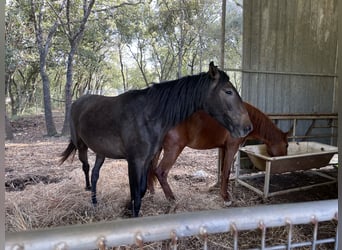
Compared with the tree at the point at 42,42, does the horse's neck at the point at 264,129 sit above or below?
below

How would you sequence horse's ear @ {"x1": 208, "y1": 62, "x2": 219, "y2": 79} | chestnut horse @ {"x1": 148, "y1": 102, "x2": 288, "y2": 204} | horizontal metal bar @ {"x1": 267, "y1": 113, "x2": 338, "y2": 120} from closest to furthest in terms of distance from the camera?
horse's ear @ {"x1": 208, "y1": 62, "x2": 219, "y2": 79}
chestnut horse @ {"x1": 148, "y1": 102, "x2": 288, "y2": 204}
horizontal metal bar @ {"x1": 267, "y1": 113, "x2": 338, "y2": 120}

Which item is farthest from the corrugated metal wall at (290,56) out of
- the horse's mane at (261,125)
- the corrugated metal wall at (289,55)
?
the horse's mane at (261,125)

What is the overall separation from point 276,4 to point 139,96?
9.57 ft

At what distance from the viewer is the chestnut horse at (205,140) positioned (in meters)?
2.86

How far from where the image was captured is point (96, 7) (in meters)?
8.11

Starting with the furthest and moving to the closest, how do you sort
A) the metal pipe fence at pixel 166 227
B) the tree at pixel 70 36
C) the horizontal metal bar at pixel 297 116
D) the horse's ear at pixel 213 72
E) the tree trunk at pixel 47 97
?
1. the tree at pixel 70 36
2. the tree trunk at pixel 47 97
3. the horizontal metal bar at pixel 297 116
4. the horse's ear at pixel 213 72
5. the metal pipe fence at pixel 166 227

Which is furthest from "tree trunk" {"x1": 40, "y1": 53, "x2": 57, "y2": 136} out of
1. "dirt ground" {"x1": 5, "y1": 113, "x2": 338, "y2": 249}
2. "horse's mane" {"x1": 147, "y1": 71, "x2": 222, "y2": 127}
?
"horse's mane" {"x1": 147, "y1": 71, "x2": 222, "y2": 127}

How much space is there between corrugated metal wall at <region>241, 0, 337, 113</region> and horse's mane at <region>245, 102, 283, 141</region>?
669 mm

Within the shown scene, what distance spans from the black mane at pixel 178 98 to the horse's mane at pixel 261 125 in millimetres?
1241

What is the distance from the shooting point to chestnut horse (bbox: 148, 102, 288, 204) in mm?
2857

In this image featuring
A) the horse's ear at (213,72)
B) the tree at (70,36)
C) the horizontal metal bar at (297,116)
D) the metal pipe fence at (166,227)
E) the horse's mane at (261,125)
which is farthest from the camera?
the tree at (70,36)

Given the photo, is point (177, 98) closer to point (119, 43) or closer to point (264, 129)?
point (264, 129)

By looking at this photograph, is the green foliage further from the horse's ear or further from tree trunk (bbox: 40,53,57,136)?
the horse's ear

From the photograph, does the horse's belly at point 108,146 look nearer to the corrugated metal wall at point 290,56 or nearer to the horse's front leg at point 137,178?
the horse's front leg at point 137,178
